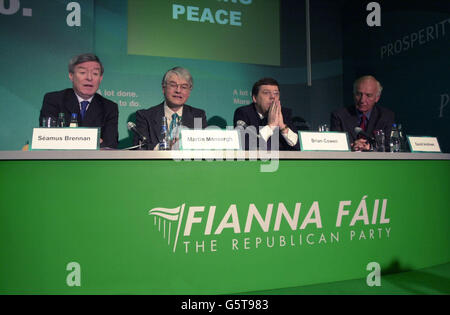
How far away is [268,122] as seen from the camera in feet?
7.11

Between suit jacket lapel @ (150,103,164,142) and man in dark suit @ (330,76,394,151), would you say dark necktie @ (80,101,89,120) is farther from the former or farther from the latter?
man in dark suit @ (330,76,394,151)

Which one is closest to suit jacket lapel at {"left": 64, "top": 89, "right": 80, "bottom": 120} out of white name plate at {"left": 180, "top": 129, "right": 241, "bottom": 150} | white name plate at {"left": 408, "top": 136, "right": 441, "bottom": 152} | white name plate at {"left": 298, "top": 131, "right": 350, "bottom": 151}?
white name plate at {"left": 180, "top": 129, "right": 241, "bottom": 150}

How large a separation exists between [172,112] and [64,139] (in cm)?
138

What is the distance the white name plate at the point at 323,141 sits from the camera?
5.43 feet

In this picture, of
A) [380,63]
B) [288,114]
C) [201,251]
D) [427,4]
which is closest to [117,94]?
[288,114]

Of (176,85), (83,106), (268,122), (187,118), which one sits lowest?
(268,122)

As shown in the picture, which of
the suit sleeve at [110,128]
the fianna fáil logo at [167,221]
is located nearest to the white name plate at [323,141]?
the fianna fáil logo at [167,221]

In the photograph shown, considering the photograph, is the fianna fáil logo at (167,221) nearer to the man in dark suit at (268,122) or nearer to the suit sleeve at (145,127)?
the man in dark suit at (268,122)

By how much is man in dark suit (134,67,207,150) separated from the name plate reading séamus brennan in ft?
3.53

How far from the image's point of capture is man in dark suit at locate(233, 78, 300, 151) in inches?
81.9

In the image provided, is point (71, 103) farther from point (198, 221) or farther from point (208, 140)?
point (198, 221)

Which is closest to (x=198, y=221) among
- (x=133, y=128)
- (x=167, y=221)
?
(x=167, y=221)

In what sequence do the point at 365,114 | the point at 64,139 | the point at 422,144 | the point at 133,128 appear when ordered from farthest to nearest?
1. the point at 365,114
2. the point at 422,144
3. the point at 133,128
4. the point at 64,139
